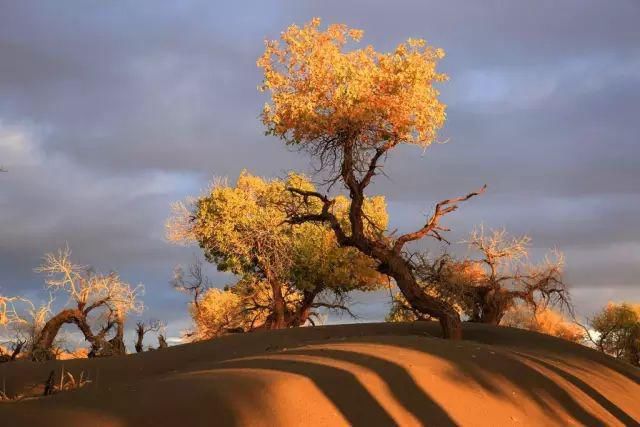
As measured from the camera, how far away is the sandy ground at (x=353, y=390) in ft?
28.2

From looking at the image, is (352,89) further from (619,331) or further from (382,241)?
(619,331)

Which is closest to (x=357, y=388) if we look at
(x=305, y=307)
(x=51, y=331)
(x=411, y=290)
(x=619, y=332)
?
(x=411, y=290)

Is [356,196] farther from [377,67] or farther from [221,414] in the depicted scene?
[221,414]

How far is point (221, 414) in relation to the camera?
8633 mm

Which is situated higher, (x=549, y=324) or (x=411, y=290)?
(x=549, y=324)

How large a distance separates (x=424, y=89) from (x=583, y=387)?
10203 mm

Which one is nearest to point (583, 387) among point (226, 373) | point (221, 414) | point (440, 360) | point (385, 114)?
point (440, 360)

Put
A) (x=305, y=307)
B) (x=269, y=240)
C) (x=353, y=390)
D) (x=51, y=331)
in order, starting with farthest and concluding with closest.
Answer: (x=305, y=307)
(x=269, y=240)
(x=51, y=331)
(x=353, y=390)

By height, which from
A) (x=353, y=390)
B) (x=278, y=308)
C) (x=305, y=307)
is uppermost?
(x=305, y=307)

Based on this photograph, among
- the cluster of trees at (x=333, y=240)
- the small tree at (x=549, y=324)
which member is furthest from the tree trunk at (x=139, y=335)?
the small tree at (x=549, y=324)

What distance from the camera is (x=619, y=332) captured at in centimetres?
3981

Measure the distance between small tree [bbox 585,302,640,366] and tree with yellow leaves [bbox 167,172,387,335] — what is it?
12186 mm

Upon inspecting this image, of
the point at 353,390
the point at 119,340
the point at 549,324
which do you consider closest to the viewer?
the point at 353,390

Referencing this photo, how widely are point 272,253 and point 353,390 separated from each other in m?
23.3
